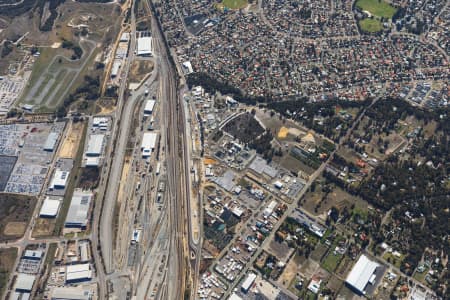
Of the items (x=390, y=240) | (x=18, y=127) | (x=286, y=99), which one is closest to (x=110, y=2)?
(x=18, y=127)

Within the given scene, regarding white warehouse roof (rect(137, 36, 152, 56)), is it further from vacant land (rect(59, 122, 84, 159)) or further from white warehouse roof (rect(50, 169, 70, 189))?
white warehouse roof (rect(50, 169, 70, 189))

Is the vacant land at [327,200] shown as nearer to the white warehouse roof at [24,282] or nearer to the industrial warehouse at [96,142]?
the industrial warehouse at [96,142]

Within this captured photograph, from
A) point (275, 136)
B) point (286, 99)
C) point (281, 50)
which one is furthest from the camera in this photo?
point (281, 50)

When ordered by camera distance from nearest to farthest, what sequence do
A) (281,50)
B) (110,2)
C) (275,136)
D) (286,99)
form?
(275,136) → (286,99) → (281,50) → (110,2)

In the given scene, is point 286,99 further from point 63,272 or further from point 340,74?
point 63,272

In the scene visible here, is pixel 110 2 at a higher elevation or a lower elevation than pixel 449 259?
higher

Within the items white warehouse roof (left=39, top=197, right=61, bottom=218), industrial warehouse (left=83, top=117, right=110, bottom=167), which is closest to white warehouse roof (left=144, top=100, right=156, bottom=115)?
industrial warehouse (left=83, top=117, right=110, bottom=167)

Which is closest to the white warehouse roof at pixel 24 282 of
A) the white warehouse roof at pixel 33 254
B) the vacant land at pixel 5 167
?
the white warehouse roof at pixel 33 254
